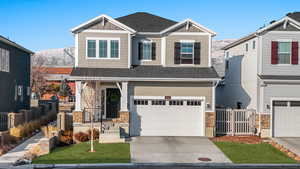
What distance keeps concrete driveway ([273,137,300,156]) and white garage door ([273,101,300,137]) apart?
55cm

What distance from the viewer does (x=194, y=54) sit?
20.8 meters

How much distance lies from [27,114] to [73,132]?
510 centimetres

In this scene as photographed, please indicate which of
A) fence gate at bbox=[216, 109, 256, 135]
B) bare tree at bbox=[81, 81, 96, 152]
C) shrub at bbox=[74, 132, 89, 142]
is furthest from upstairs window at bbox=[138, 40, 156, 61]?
shrub at bbox=[74, 132, 89, 142]

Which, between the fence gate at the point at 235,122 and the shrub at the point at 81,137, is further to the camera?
the fence gate at the point at 235,122

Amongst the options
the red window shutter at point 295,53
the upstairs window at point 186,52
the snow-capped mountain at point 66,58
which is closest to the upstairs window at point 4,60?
the upstairs window at point 186,52

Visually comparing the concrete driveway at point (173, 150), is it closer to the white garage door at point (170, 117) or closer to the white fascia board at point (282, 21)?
the white garage door at point (170, 117)

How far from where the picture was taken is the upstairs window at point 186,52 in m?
20.7

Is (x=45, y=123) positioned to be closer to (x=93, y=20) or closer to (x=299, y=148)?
Answer: (x=93, y=20)

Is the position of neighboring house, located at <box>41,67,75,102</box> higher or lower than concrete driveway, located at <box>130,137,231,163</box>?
higher

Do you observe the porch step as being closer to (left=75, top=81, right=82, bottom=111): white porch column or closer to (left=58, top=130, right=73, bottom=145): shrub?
(left=58, top=130, right=73, bottom=145): shrub

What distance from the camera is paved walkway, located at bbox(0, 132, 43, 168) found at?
13641 mm

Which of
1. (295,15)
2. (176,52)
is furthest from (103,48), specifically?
(295,15)

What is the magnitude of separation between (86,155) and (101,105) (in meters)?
6.23

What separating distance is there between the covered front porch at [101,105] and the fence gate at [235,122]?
6.08 m
